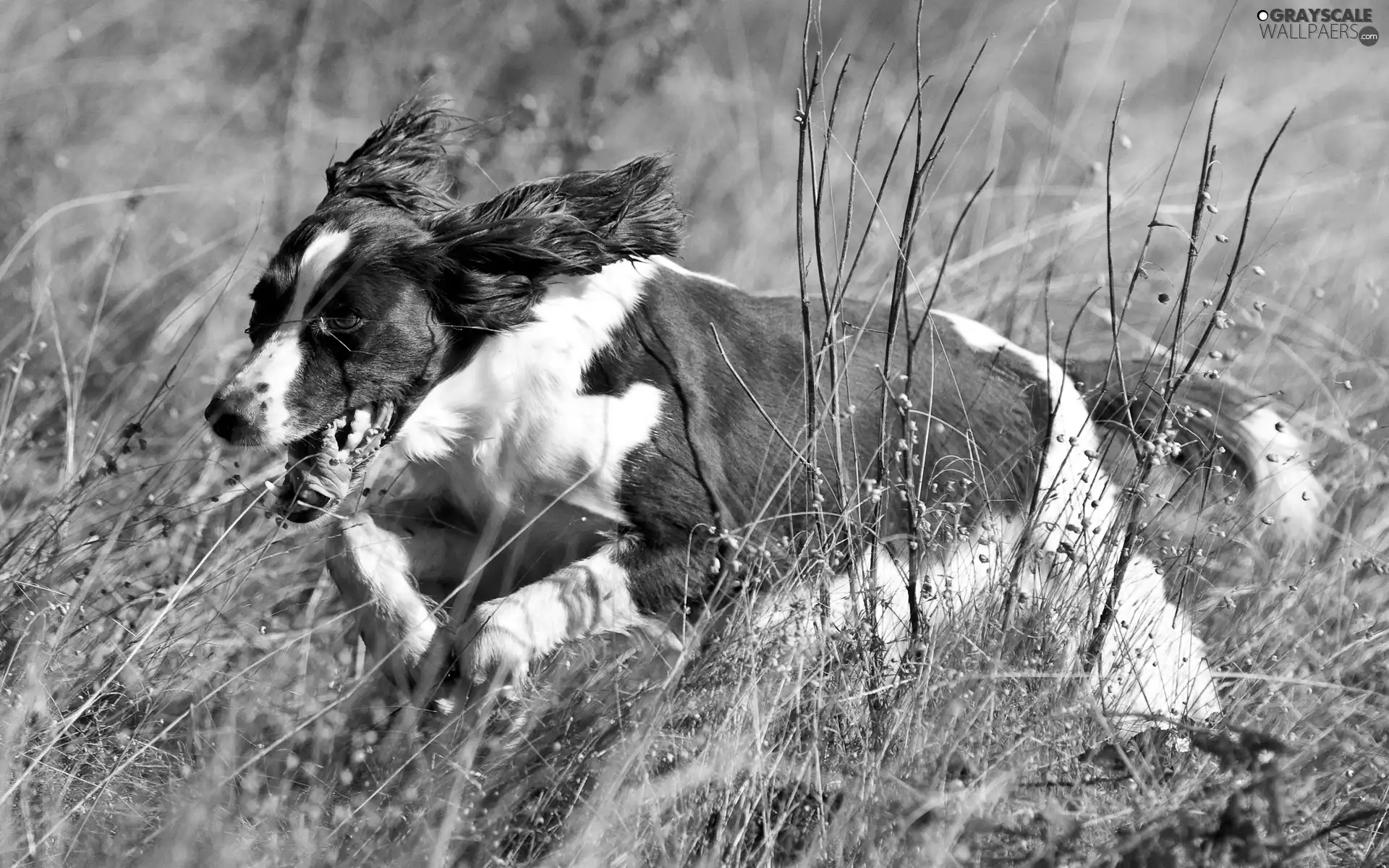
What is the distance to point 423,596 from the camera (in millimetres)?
3479

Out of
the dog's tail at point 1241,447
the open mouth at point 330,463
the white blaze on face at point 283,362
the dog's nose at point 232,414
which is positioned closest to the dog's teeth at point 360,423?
the open mouth at point 330,463

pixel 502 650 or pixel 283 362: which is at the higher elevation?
pixel 283 362

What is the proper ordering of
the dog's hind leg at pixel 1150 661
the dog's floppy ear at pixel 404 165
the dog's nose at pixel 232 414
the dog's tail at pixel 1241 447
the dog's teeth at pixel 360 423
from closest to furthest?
the dog's hind leg at pixel 1150 661, the dog's nose at pixel 232 414, the dog's teeth at pixel 360 423, the dog's floppy ear at pixel 404 165, the dog's tail at pixel 1241 447

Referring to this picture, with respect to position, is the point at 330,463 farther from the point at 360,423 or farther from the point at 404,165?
the point at 404,165

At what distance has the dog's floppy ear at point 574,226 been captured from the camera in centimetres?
327

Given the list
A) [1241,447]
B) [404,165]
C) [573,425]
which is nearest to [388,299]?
[573,425]

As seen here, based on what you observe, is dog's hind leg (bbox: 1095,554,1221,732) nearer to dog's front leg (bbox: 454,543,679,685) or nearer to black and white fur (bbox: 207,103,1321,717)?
black and white fur (bbox: 207,103,1321,717)

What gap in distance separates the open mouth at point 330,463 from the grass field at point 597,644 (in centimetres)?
12

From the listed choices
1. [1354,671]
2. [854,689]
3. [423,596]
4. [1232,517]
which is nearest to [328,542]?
[423,596]

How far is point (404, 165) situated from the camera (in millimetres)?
3770

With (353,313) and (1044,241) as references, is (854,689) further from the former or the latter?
(1044,241)

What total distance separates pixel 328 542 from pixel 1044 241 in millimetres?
3280

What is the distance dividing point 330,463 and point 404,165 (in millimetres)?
993

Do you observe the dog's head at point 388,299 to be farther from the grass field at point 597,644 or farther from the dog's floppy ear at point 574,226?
the grass field at point 597,644
